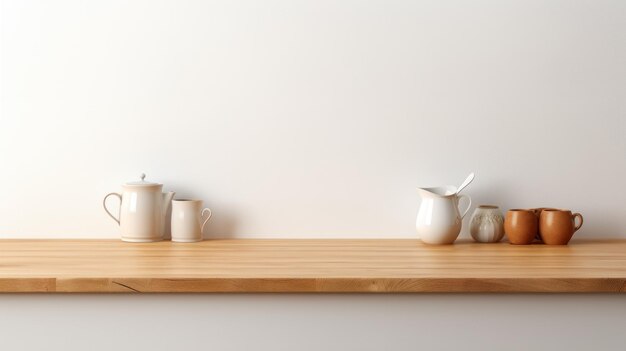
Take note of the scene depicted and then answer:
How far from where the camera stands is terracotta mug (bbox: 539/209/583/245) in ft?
6.05

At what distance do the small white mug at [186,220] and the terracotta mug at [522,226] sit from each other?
773 mm

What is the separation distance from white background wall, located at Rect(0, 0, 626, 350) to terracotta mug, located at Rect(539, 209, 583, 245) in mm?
133

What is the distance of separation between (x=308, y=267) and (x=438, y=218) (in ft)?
1.50

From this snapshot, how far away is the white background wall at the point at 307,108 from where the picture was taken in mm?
1947

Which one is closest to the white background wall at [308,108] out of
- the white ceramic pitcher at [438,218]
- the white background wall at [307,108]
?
the white background wall at [307,108]

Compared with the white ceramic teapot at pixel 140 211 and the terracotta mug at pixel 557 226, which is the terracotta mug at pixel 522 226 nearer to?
→ the terracotta mug at pixel 557 226

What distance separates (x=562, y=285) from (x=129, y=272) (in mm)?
812

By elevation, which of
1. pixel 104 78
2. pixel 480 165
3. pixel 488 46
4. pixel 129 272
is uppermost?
pixel 488 46

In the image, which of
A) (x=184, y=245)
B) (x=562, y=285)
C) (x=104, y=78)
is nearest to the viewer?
(x=562, y=285)

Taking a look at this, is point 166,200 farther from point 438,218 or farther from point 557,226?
point 557,226

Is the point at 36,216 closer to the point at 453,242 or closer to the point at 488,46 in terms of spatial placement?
the point at 453,242

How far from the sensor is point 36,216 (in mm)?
1960

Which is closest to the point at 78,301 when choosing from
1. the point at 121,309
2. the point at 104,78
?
the point at 121,309

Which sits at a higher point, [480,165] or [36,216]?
[480,165]
